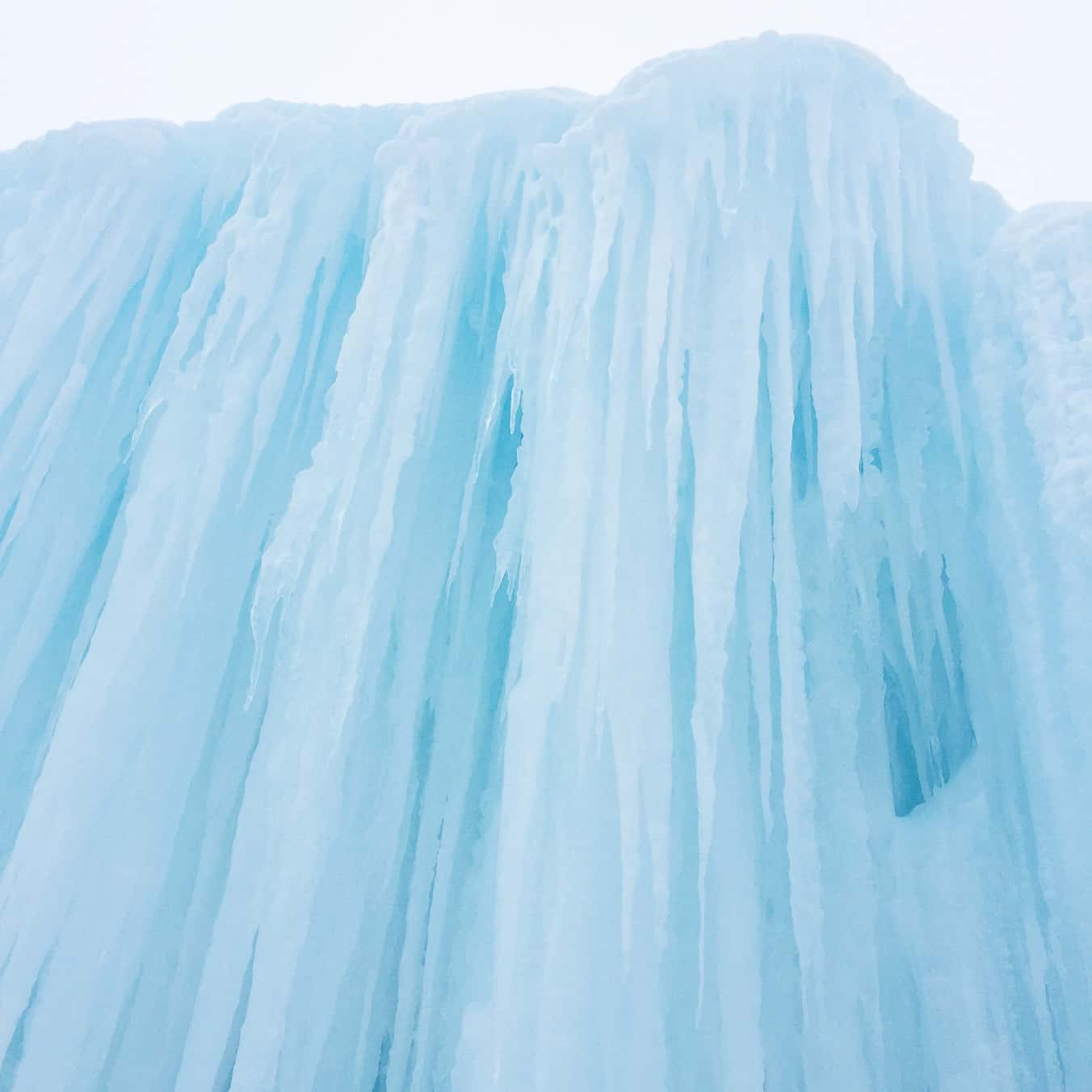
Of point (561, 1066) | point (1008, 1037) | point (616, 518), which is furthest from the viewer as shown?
point (616, 518)

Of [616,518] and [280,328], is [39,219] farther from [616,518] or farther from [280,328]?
[616,518]

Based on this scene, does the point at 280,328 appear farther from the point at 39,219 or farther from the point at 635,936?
the point at 635,936

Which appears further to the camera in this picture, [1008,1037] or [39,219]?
[39,219]

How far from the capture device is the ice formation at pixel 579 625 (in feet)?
7.89

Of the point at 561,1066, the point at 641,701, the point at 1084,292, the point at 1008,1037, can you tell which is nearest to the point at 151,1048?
the point at 561,1066

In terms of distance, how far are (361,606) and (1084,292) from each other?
231 cm

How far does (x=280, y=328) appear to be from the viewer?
12.1 ft

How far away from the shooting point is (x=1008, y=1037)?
2.31m

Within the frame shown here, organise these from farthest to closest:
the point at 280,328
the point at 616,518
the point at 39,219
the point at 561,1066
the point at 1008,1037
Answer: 1. the point at 39,219
2. the point at 280,328
3. the point at 616,518
4. the point at 1008,1037
5. the point at 561,1066

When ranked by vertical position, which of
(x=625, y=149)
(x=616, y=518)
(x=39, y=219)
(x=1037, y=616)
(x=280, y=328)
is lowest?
(x=1037, y=616)

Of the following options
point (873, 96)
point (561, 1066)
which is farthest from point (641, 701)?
point (873, 96)

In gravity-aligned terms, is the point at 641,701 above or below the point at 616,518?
below

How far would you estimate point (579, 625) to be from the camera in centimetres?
272

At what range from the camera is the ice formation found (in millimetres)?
2404
